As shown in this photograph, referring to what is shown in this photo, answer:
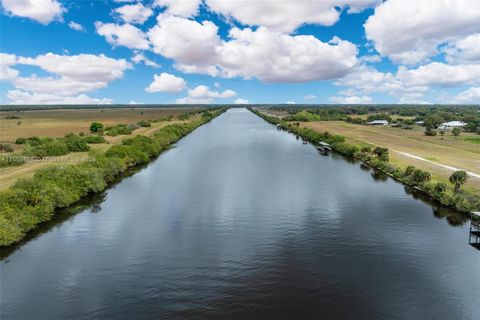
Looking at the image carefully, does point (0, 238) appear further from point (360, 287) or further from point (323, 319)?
point (360, 287)

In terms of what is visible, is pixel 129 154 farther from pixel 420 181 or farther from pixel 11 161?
pixel 420 181

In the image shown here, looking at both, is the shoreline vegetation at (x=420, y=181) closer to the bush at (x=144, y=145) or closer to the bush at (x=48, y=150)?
the bush at (x=144, y=145)

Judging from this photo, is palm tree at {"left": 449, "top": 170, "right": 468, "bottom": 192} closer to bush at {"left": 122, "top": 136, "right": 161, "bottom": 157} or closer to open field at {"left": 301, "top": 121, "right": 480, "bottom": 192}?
open field at {"left": 301, "top": 121, "right": 480, "bottom": 192}

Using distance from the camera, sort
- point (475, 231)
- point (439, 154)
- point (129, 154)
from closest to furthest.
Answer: point (475, 231)
point (129, 154)
point (439, 154)

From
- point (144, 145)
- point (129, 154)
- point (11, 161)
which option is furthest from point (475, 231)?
point (11, 161)

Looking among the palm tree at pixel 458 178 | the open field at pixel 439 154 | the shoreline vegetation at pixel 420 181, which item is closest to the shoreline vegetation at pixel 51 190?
the shoreline vegetation at pixel 420 181

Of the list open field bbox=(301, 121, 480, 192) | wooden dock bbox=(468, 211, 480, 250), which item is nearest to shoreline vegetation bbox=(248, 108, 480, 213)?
open field bbox=(301, 121, 480, 192)
